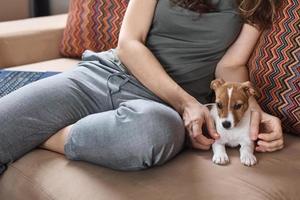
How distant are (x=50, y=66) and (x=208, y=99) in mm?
742

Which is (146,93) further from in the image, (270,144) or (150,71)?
(270,144)

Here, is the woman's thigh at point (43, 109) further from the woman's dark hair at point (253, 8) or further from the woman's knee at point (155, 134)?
the woman's dark hair at point (253, 8)

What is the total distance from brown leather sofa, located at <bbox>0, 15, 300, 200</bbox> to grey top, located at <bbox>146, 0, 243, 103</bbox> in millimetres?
259

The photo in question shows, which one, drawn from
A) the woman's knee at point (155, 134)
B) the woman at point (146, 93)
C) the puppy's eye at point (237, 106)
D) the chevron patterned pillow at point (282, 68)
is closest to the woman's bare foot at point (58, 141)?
the woman at point (146, 93)

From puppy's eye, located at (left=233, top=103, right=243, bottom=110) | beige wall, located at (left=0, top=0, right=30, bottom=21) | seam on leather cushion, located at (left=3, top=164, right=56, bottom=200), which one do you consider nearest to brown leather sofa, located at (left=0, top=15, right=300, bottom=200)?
seam on leather cushion, located at (left=3, top=164, right=56, bottom=200)

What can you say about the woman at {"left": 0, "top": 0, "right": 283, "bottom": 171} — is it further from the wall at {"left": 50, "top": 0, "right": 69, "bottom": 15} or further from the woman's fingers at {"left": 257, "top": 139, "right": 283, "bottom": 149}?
the wall at {"left": 50, "top": 0, "right": 69, "bottom": 15}

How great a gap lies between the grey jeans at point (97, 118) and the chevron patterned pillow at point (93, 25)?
42cm

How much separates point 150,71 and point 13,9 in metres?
1.56

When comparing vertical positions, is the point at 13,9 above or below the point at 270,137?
below

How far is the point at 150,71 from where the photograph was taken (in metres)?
1.23

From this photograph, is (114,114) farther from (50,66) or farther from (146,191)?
(50,66)

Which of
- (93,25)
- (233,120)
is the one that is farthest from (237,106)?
(93,25)

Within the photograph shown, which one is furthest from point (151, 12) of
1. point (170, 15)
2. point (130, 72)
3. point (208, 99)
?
point (208, 99)

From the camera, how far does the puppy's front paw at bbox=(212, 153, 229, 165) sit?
1.06m
